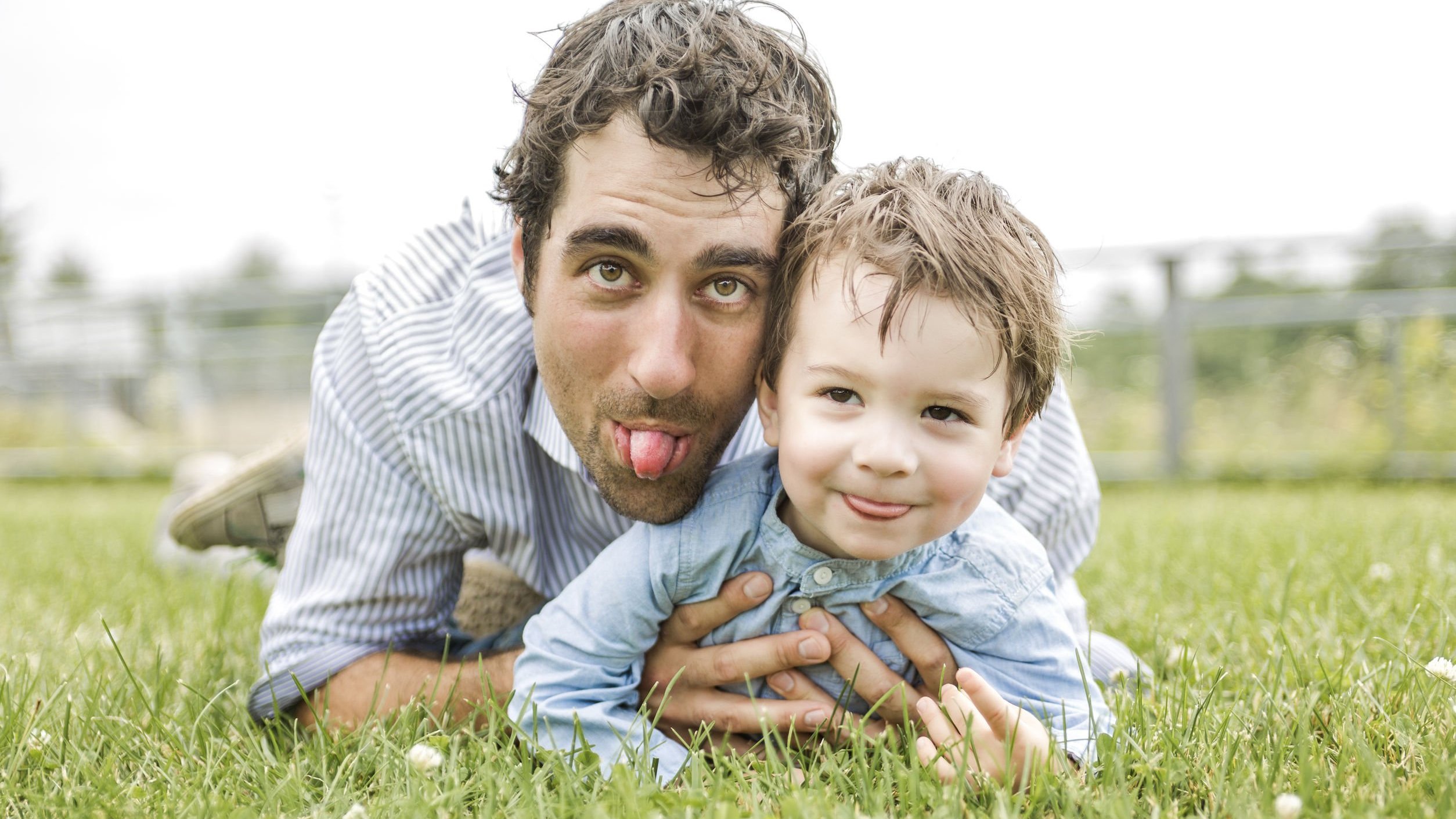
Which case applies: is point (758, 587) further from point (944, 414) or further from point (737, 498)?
point (944, 414)

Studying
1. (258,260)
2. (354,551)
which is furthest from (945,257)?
(258,260)

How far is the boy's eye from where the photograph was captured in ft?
5.38

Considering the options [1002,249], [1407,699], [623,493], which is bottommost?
[1407,699]

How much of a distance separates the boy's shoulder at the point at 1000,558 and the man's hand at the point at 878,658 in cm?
13

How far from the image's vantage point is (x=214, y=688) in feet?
7.61

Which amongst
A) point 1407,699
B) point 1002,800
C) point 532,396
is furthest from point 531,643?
point 1407,699

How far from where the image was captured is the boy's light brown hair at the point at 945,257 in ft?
5.28

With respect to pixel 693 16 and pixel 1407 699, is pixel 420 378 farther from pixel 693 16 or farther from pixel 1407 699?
pixel 1407 699

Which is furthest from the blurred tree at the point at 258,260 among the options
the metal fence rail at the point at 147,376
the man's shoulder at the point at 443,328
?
the man's shoulder at the point at 443,328

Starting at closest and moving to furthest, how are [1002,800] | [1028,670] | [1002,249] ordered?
[1002,800] < [1002,249] < [1028,670]

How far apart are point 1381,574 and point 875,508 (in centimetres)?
192

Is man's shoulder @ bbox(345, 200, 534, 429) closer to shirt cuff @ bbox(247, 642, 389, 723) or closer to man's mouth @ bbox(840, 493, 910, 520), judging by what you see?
shirt cuff @ bbox(247, 642, 389, 723)

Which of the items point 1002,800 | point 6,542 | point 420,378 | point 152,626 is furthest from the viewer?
point 6,542

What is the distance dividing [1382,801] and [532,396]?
1.61 m
